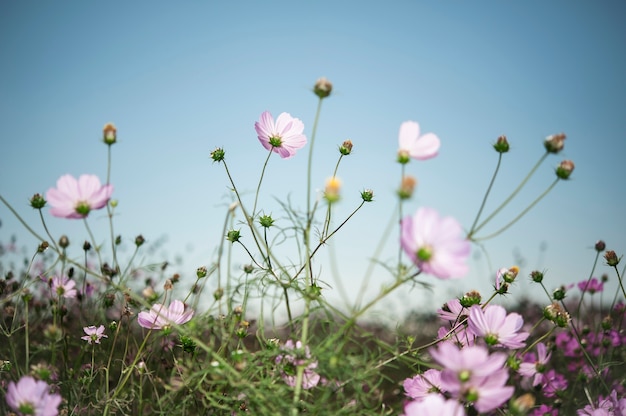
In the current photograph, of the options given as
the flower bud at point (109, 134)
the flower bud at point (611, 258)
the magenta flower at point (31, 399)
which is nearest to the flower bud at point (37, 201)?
the flower bud at point (109, 134)

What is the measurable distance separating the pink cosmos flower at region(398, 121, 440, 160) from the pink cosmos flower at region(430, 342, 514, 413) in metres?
0.28

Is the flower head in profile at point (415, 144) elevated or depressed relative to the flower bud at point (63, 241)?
elevated

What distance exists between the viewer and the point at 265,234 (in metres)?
1.21

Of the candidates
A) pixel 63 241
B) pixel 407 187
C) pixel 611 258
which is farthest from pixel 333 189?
pixel 611 258

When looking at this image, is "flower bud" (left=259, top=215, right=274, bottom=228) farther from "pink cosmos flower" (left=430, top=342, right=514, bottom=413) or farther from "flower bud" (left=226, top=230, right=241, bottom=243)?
"pink cosmos flower" (left=430, top=342, right=514, bottom=413)

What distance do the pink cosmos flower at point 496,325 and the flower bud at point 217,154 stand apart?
2.28 feet

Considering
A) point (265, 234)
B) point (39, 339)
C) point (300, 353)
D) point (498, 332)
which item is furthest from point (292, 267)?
point (39, 339)

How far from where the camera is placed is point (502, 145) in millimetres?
934

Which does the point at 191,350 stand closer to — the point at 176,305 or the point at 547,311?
the point at 176,305

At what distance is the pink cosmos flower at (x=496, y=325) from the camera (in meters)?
0.90

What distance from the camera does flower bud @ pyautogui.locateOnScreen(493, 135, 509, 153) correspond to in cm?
93

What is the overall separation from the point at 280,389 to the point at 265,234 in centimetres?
50

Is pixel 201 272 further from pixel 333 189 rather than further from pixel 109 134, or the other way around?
pixel 333 189

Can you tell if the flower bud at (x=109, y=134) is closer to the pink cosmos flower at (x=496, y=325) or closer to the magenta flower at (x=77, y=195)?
the magenta flower at (x=77, y=195)
